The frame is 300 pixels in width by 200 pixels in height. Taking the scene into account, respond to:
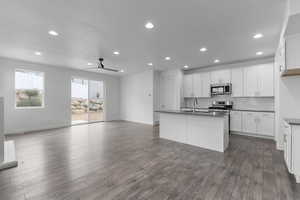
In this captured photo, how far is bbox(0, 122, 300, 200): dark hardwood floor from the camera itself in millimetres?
1982

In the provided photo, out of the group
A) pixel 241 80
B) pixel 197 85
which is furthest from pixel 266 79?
pixel 197 85

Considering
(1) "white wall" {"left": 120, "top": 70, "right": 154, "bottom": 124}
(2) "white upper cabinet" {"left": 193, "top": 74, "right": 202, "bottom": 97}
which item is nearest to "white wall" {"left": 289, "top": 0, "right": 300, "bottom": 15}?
(2) "white upper cabinet" {"left": 193, "top": 74, "right": 202, "bottom": 97}

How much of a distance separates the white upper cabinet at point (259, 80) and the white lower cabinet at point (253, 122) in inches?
30.8

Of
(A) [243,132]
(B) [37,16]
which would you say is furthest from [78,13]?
(A) [243,132]

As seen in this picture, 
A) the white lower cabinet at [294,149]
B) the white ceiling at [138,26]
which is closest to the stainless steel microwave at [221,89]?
the white ceiling at [138,26]

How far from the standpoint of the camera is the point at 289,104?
11.0ft

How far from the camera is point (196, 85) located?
671 cm

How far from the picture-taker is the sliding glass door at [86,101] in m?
7.52

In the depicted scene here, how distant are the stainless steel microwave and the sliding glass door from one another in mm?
6354

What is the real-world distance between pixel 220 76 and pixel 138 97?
4.52m

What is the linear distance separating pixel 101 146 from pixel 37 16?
335 cm

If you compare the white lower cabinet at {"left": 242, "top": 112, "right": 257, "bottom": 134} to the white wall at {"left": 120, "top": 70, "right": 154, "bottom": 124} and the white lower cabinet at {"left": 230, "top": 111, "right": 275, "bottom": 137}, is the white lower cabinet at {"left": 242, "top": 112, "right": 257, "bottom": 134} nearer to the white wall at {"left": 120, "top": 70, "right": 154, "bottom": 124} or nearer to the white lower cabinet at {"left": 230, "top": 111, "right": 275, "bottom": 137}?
the white lower cabinet at {"left": 230, "top": 111, "right": 275, "bottom": 137}

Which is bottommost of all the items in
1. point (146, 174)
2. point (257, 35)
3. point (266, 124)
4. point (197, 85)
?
point (146, 174)

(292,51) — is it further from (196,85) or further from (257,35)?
(196,85)
